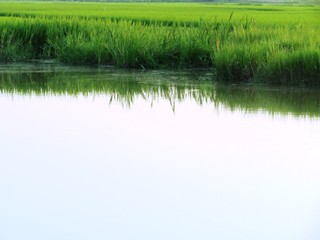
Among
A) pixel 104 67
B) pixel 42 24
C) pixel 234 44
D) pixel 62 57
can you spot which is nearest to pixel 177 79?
pixel 234 44

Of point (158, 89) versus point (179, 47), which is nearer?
point (158, 89)

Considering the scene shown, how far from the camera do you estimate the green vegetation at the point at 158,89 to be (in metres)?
6.98

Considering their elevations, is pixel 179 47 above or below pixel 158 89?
above

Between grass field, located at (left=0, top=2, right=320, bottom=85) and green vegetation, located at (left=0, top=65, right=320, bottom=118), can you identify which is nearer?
green vegetation, located at (left=0, top=65, right=320, bottom=118)

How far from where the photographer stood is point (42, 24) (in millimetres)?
10859

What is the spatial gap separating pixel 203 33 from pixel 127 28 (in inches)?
40.3

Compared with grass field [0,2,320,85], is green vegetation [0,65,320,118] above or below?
below

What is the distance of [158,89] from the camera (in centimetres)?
786

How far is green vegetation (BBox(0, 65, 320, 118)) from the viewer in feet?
22.9

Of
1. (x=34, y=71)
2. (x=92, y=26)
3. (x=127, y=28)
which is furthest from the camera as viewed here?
(x=92, y=26)

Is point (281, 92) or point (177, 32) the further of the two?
point (177, 32)

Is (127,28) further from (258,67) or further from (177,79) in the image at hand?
(258,67)

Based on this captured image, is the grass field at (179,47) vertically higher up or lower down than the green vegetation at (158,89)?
higher up

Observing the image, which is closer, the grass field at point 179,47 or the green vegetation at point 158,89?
the green vegetation at point 158,89
